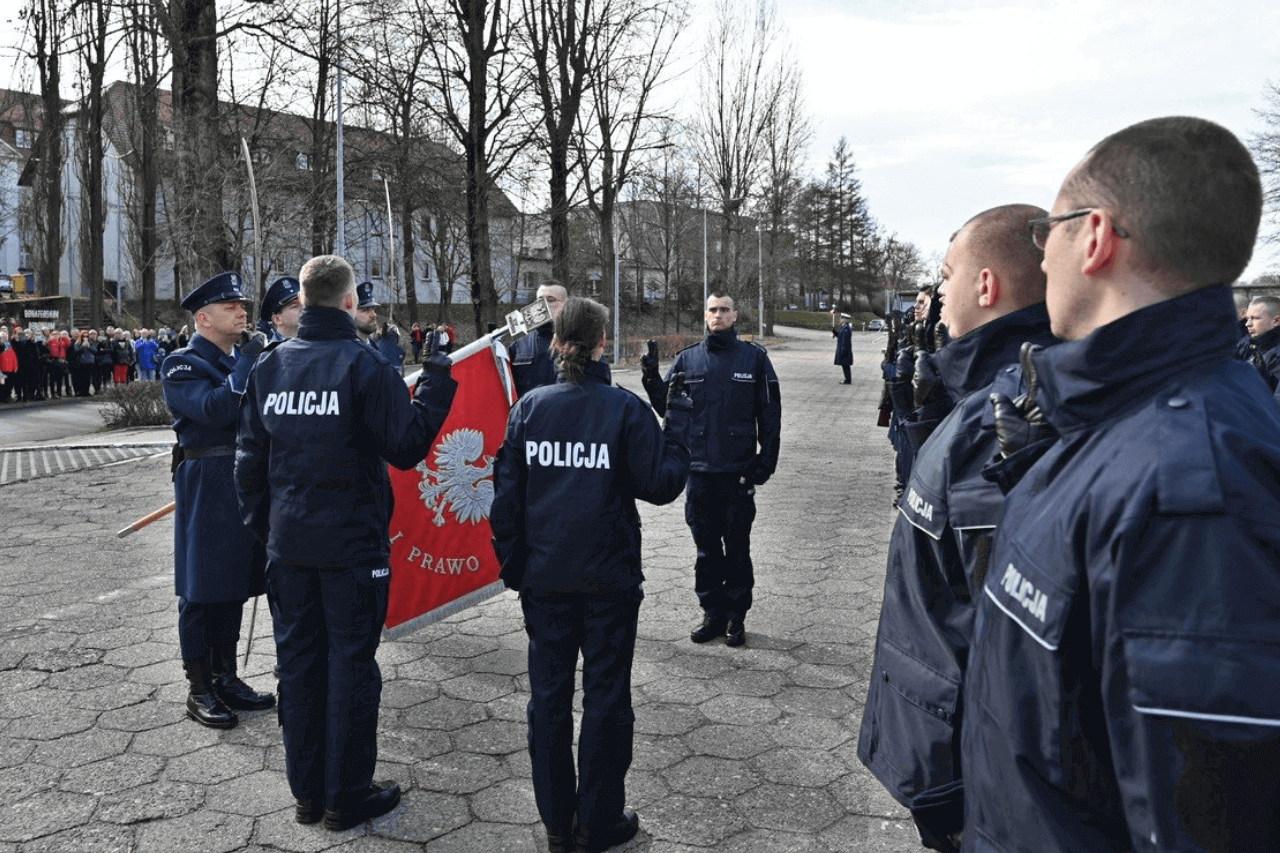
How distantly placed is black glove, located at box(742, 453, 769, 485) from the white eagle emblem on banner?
1498 millimetres

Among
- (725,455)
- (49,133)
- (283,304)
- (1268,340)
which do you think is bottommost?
(725,455)

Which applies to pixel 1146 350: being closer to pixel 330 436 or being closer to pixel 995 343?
pixel 995 343

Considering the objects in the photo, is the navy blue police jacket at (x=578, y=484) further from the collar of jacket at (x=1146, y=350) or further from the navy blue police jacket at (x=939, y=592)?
the collar of jacket at (x=1146, y=350)

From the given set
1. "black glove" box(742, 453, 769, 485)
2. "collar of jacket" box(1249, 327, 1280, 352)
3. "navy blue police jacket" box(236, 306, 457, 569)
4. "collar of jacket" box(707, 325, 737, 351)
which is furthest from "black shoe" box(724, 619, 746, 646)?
"collar of jacket" box(1249, 327, 1280, 352)

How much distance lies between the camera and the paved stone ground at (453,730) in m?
3.62

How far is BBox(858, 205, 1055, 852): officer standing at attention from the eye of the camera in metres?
1.97

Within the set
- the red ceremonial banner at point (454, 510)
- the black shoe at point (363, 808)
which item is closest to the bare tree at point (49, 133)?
the red ceremonial banner at point (454, 510)

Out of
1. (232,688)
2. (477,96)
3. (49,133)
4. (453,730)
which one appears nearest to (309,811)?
(453,730)

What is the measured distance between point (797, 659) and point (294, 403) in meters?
3.05

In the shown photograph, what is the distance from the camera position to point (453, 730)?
14.8ft

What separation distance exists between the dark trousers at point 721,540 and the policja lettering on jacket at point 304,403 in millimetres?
2716

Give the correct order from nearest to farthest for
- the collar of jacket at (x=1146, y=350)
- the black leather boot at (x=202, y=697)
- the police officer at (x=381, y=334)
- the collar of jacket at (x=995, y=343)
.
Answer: the collar of jacket at (x=1146, y=350) < the collar of jacket at (x=995, y=343) < the black leather boot at (x=202, y=697) < the police officer at (x=381, y=334)

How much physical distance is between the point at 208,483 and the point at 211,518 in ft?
0.56

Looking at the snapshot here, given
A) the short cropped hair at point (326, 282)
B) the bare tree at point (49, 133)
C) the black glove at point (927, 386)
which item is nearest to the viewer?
the black glove at point (927, 386)
